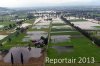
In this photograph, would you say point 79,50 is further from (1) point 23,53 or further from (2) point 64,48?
(1) point 23,53

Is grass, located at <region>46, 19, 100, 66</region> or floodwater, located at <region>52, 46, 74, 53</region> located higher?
grass, located at <region>46, 19, 100, 66</region>

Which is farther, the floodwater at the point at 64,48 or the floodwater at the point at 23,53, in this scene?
the floodwater at the point at 64,48

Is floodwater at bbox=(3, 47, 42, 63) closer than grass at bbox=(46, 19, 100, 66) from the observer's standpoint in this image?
Yes

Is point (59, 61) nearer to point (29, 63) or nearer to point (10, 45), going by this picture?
point (29, 63)

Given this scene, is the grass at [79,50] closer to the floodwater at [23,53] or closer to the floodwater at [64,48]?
the floodwater at [64,48]

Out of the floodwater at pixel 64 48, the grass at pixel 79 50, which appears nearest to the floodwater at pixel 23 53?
the grass at pixel 79 50

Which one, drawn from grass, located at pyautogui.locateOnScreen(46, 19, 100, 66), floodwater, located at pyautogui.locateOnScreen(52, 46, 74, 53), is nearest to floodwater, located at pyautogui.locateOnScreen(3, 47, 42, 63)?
grass, located at pyautogui.locateOnScreen(46, 19, 100, 66)

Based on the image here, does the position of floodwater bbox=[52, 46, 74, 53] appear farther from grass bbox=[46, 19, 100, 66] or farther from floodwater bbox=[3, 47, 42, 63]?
floodwater bbox=[3, 47, 42, 63]

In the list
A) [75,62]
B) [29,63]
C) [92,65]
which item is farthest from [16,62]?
[92,65]
